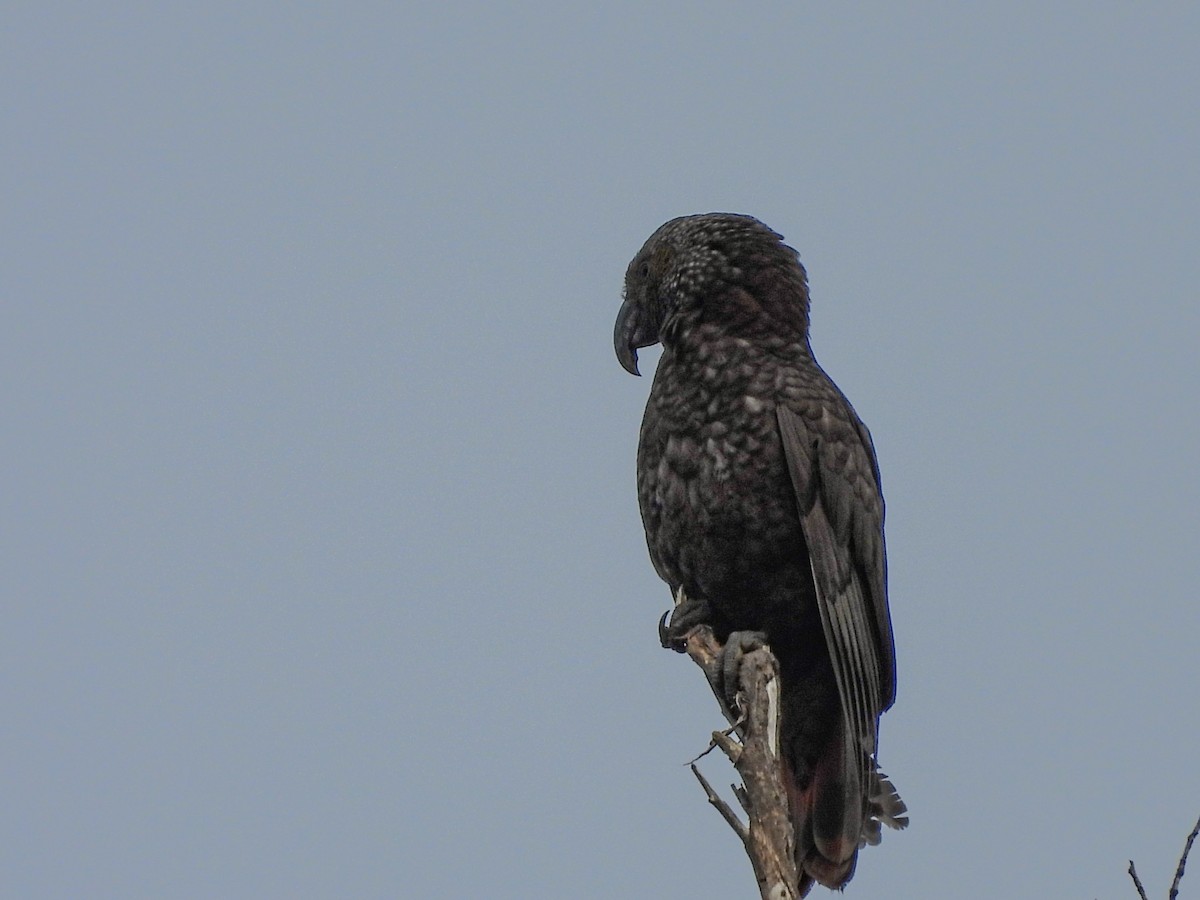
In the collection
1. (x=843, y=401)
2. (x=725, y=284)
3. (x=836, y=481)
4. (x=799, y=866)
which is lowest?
(x=799, y=866)

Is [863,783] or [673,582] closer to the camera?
[863,783]

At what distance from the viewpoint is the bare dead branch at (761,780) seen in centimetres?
421

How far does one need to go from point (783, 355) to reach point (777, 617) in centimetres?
111

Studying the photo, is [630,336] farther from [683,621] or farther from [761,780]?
[761,780]

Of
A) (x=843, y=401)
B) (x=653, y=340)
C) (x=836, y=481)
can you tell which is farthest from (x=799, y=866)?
(x=653, y=340)

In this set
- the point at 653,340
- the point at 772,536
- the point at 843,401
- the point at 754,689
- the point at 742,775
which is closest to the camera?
the point at 742,775

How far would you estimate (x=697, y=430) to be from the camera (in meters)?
5.63

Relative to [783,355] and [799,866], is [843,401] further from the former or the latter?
[799,866]

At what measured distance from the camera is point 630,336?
6.45 m

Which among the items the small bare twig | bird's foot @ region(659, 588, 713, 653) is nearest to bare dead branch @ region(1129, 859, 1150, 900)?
the small bare twig

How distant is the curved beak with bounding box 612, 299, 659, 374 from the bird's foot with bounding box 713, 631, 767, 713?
1.58 meters

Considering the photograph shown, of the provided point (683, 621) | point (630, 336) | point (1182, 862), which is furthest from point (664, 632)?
point (1182, 862)

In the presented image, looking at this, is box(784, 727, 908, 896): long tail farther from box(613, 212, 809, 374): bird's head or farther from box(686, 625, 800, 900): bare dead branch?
box(613, 212, 809, 374): bird's head

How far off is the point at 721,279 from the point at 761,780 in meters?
2.36
